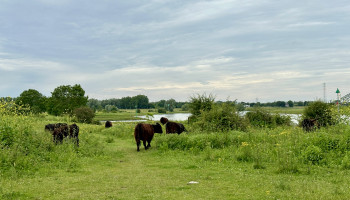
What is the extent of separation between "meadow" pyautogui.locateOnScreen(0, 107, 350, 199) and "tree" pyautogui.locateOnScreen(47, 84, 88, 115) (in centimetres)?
5199

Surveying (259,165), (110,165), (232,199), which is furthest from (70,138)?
(232,199)

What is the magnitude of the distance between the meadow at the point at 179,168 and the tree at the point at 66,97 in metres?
52.0

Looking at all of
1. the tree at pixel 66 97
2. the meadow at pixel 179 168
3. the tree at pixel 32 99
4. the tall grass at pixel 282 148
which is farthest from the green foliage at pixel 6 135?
the tree at pixel 32 99

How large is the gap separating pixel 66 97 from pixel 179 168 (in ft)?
198

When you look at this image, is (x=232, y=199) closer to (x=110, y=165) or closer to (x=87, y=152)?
(x=110, y=165)

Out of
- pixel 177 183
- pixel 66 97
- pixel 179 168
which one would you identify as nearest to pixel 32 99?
pixel 66 97

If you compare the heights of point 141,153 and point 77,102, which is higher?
point 77,102

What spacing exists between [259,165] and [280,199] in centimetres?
385

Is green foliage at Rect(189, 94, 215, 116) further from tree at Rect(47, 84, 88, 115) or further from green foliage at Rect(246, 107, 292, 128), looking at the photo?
tree at Rect(47, 84, 88, 115)

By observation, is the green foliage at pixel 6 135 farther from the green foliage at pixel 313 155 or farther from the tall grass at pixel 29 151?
the green foliage at pixel 313 155

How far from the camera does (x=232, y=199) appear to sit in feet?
21.5

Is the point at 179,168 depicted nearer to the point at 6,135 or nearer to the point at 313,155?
the point at 313,155

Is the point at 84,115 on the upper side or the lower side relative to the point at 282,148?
upper

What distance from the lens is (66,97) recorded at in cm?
6556
